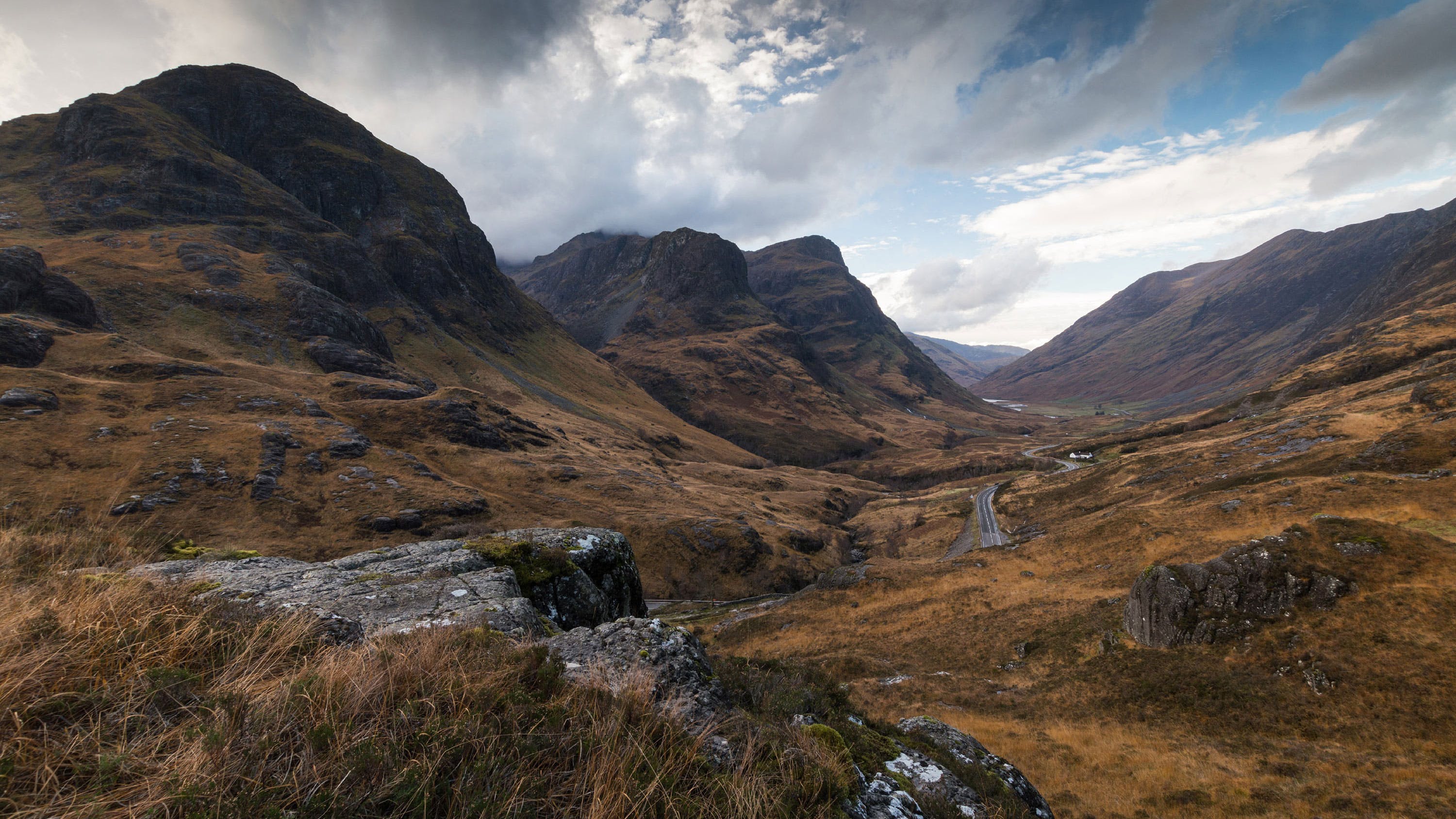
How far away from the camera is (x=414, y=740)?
10.9ft

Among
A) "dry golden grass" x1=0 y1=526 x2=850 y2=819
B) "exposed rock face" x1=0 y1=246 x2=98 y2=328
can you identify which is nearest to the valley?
"dry golden grass" x1=0 y1=526 x2=850 y2=819

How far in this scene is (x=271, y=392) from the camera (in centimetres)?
7494

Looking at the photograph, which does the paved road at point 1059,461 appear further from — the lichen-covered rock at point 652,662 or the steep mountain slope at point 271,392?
the lichen-covered rock at point 652,662

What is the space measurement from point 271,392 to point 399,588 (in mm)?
90214

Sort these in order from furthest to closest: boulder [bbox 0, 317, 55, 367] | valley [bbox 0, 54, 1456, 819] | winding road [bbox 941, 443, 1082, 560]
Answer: winding road [bbox 941, 443, 1082, 560] → boulder [bbox 0, 317, 55, 367] → valley [bbox 0, 54, 1456, 819]

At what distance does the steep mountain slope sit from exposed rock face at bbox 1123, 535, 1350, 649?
3157 centimetres

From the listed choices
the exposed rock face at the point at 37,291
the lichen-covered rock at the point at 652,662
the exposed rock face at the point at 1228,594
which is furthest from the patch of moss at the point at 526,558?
the exposed rock face at the point at 37,291

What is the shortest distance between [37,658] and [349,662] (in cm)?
157

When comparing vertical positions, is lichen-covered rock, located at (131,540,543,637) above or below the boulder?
below

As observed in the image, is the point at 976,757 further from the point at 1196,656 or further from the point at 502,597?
the point at 1196,656

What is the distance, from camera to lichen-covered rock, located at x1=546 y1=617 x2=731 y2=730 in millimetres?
5453

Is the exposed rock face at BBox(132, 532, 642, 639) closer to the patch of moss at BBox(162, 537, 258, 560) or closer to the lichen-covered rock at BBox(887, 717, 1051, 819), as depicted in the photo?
the patch of moss at BBox(162, 537, 258, 560)

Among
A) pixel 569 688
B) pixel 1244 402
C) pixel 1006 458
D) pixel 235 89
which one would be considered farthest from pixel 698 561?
pixel 235 89

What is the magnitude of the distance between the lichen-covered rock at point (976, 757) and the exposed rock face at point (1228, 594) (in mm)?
18798
